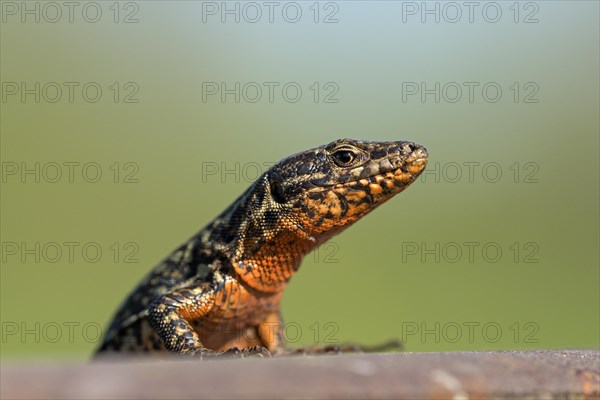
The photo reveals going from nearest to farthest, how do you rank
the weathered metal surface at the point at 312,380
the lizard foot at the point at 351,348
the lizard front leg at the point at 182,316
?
the weathered metal surface at the point at 312,380
the lizard front leg at the point at 182,316
the lizard foot at the point at 351,348

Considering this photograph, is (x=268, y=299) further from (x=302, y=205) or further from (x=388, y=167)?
(x=388, y=167)

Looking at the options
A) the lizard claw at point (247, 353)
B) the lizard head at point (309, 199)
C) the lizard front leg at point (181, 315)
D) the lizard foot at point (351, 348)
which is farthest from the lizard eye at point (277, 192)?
the lizard claw at point (247, 353)

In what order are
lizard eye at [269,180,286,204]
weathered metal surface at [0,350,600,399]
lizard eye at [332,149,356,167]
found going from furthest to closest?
lizard eye at [269,180,286,204], lizard eye at [332,149,356,167], weathered metal surface at [0,350,600,399]

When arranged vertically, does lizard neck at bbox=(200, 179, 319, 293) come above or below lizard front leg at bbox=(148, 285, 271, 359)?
above

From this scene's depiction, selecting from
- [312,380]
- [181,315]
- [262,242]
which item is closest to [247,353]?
[181,315]

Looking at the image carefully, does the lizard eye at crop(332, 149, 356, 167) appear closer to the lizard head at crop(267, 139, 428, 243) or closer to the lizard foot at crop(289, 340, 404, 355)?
the lizard head at crop(267, 139, 428, 243)

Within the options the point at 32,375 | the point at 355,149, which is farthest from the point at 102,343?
the point at 32,375

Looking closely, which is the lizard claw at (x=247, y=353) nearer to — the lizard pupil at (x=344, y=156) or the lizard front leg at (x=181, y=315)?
the lizard front leg at (x=181, y=315)

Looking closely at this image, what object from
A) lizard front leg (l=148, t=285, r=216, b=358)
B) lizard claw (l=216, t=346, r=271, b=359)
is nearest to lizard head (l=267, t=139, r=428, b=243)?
lizard front leg (l=148, t=285, r=216, b=358)

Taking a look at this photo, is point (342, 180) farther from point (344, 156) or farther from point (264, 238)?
point (264, 238)
